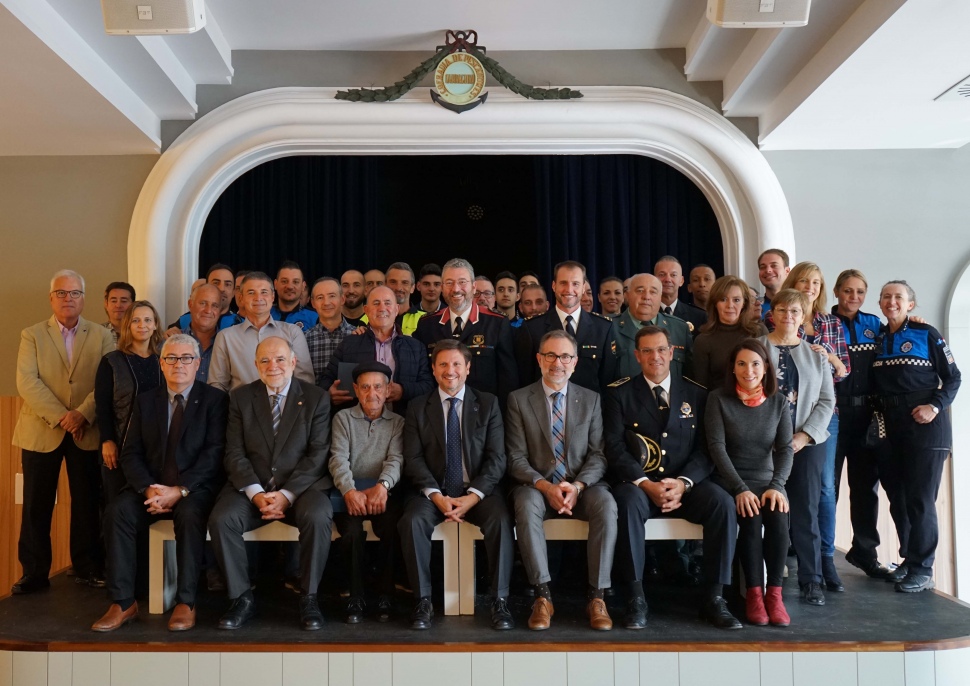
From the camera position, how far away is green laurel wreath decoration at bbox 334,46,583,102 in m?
4.69

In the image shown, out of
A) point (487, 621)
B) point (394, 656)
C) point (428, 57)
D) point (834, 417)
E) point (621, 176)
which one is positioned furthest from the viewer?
point (621, 176)

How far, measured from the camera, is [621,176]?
5.98 meters

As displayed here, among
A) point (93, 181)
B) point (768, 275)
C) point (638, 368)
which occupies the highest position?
point (93, 181)

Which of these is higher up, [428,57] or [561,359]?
[428,57]

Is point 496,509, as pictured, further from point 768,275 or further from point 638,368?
point 768,275

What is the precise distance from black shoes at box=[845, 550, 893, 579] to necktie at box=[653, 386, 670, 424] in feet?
4.54

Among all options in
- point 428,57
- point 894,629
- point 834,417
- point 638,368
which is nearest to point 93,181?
point 428,57

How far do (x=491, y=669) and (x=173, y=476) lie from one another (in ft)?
5.18

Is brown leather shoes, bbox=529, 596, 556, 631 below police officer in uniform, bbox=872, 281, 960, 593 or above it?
below

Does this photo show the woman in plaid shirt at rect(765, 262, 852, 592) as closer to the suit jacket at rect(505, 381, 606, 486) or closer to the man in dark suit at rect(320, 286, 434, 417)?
the suit jacket at rect(505, 381, 606, 486)

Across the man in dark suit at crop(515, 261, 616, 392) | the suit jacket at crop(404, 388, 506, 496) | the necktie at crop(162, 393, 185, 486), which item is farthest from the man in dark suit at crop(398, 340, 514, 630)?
the necktie at crop(162, 393, 185, 486)

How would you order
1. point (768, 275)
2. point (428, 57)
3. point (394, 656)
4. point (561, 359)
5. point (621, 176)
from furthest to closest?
point (621, 176), point (428, 57), point (768, 275), point (561, 359), point (394, 656)

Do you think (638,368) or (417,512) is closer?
(417,512)

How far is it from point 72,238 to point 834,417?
15.5ft
